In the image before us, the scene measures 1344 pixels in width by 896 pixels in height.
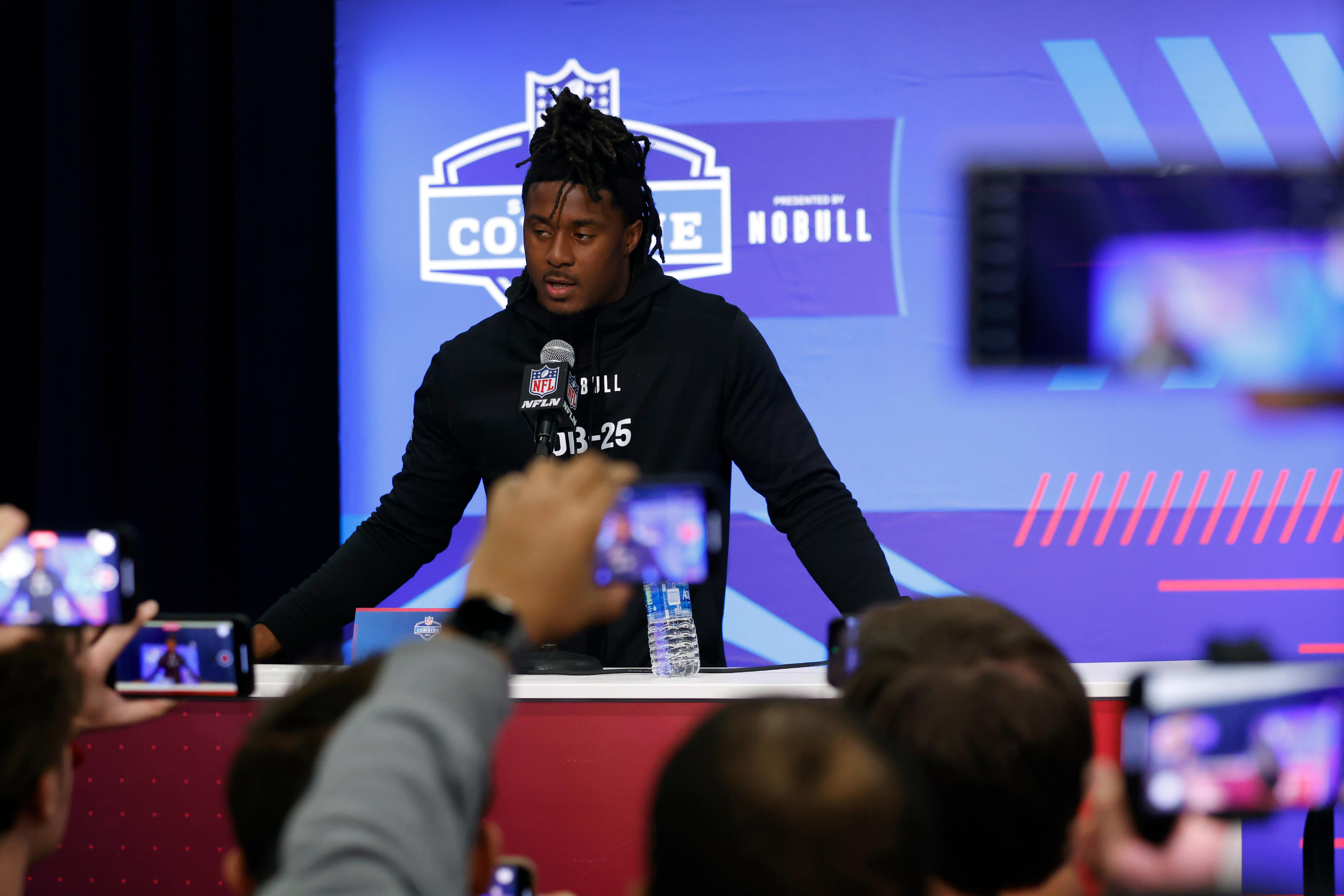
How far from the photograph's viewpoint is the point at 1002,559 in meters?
3.25

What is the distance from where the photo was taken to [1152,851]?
0.66 metres

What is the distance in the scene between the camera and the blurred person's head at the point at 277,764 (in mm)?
684

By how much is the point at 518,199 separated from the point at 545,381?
1914 millimetres

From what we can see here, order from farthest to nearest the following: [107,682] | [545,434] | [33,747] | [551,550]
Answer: [545,434] → [107,682] → [33,747] → [551,550]

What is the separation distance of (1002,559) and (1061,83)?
1422 mm

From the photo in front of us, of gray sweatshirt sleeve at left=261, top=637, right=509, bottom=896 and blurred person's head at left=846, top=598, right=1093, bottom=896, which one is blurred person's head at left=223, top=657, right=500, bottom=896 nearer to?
gray sweatshirt sleeve at left=261, top=637, right=509, bottom=896

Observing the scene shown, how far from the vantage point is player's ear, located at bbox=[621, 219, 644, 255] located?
6.30 feet

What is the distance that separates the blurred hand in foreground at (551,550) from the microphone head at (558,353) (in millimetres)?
1095

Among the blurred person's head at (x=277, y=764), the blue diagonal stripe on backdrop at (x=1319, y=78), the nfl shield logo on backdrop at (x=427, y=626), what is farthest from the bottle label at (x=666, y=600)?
the blue diagonal stripe on backdrop at (x=1319, y=78)

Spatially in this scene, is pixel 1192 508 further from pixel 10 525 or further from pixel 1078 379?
pixel 10 525

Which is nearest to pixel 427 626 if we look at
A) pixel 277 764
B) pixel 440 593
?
pixel 277 764

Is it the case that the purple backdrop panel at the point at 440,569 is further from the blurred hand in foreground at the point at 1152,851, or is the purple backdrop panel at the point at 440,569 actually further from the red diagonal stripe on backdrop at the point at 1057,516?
the blurred hand in foreground at the point at 1152,851

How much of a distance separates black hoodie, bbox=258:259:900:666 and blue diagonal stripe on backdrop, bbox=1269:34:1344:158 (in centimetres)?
224

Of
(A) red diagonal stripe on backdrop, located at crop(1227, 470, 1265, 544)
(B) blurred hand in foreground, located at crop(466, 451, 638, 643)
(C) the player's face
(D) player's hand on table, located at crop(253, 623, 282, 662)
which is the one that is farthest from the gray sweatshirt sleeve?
(A) red diagonal stripe on backdrop, located at crop(1227, 470, 1265, 544)
